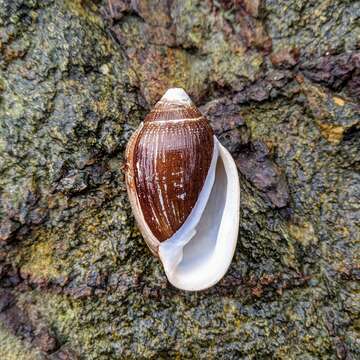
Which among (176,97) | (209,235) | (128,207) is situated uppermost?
(176,97)

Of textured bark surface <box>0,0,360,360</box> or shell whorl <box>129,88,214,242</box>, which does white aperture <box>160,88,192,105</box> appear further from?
textured bark surface <box>0,0,360,360</box>

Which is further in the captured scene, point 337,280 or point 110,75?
point 110,75

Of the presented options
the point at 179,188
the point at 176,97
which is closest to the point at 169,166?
the point at 179,188

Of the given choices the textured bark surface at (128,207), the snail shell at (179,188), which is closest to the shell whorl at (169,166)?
the snail shell at (179,188)

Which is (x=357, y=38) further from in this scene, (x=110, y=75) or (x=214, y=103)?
(x=110, y=75)

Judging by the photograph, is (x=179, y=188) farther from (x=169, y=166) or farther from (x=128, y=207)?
(x=128, y=207)

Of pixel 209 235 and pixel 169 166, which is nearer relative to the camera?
pixel 169 166

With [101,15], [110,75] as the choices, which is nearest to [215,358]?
[110,75]
